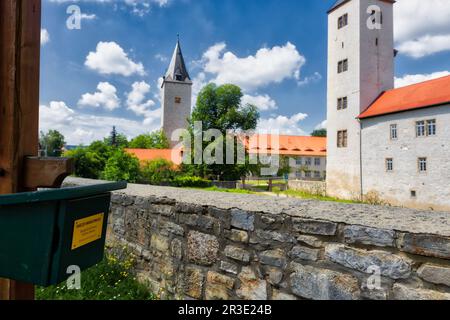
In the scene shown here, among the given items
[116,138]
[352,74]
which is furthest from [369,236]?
[116,138]

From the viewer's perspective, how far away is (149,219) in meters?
3.09

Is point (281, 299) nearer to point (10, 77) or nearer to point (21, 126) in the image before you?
point (21, 126)

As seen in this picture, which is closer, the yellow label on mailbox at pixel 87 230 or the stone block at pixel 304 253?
the yellow label on mailbox at pixel 87 230

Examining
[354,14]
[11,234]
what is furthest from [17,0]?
[354,14]

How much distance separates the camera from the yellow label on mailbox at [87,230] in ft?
4.21

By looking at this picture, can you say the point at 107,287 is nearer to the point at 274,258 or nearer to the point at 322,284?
the point at 274,258

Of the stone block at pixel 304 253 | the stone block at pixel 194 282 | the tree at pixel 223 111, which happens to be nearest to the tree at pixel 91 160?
the tree at pixel 223 111

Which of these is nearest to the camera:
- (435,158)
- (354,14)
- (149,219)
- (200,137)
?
(149,219)

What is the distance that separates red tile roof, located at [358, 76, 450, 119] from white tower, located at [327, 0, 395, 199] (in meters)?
0.96

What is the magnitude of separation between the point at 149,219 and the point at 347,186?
23.8 m

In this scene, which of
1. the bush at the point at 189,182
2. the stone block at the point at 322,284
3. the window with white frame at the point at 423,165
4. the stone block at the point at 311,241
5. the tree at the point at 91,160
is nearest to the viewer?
the stone block at the point at 322,284

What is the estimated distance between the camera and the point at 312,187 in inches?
1076

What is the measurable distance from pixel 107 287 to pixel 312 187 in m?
26.2

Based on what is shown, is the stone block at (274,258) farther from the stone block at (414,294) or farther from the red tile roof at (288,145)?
the red tile roof at (288,145)
